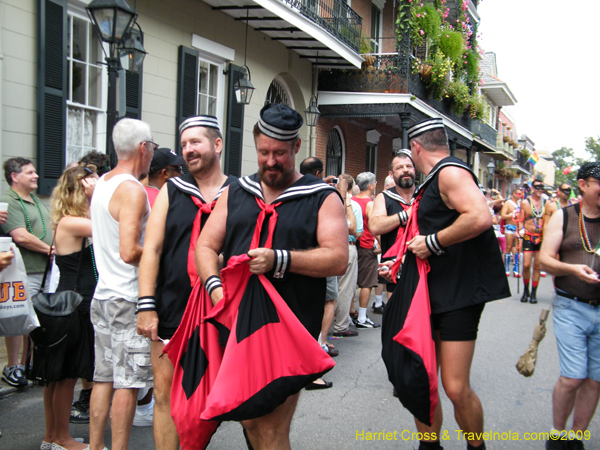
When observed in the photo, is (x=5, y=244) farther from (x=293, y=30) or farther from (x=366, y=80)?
(x=366, y=80)

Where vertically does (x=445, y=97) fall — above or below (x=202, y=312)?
above

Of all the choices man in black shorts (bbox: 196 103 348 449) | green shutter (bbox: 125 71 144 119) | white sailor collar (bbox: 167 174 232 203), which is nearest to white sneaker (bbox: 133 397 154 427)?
man in black shorts (bbox: 196 103 348 449)

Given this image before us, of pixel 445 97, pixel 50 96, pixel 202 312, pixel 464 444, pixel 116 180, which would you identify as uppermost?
pixel 445 97

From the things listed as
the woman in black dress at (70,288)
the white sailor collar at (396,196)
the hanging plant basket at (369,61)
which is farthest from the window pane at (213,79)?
the woman in black dress at (70,288)

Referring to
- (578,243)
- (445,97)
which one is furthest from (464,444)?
(445,97)

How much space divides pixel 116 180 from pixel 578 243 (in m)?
3.05

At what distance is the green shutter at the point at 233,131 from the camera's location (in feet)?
35.3

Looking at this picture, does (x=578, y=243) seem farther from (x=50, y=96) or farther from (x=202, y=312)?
(x=50, y=96)

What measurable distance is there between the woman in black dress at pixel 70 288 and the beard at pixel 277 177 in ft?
5.21

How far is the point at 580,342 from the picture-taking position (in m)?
3.53

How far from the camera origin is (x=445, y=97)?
1994cm

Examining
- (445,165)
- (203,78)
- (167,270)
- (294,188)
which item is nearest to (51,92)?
(203,78)

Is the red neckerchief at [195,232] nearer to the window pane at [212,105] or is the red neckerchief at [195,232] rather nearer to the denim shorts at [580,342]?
the denim shorts at [580,342]

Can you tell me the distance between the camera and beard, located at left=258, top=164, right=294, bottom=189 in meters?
2.59
